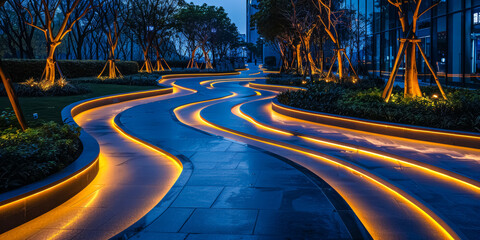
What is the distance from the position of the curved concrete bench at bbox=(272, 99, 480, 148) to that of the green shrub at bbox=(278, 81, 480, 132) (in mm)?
408

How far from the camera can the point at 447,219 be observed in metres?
4.55

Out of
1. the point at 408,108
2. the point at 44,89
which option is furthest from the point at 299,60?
the point at 408,108

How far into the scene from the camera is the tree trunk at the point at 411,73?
12.3 meters

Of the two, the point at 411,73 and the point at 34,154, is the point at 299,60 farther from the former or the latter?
the point at 34,154

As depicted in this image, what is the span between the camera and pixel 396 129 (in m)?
9.91

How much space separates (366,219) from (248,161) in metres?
3.14

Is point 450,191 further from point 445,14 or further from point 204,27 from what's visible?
point 204,27

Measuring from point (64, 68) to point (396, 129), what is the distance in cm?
2389

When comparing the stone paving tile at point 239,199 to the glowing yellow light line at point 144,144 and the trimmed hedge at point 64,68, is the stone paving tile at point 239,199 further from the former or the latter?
the trimmed hedge at point 64,68

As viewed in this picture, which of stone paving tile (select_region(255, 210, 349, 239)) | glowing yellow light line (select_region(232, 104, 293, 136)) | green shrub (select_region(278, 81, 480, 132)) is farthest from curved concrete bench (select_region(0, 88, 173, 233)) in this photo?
green shrub (select_region(278, 81, 480, 132))

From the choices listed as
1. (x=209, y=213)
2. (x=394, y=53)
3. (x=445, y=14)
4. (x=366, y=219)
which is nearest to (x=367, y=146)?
(x=366, y=219)

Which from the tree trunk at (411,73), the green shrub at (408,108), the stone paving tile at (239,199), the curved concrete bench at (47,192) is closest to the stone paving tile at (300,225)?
the stone paving tile at (239,199)

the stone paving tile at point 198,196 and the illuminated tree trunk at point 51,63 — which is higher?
the illuminated tree trunk at point 51,63

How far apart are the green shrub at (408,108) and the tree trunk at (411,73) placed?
333 mm
